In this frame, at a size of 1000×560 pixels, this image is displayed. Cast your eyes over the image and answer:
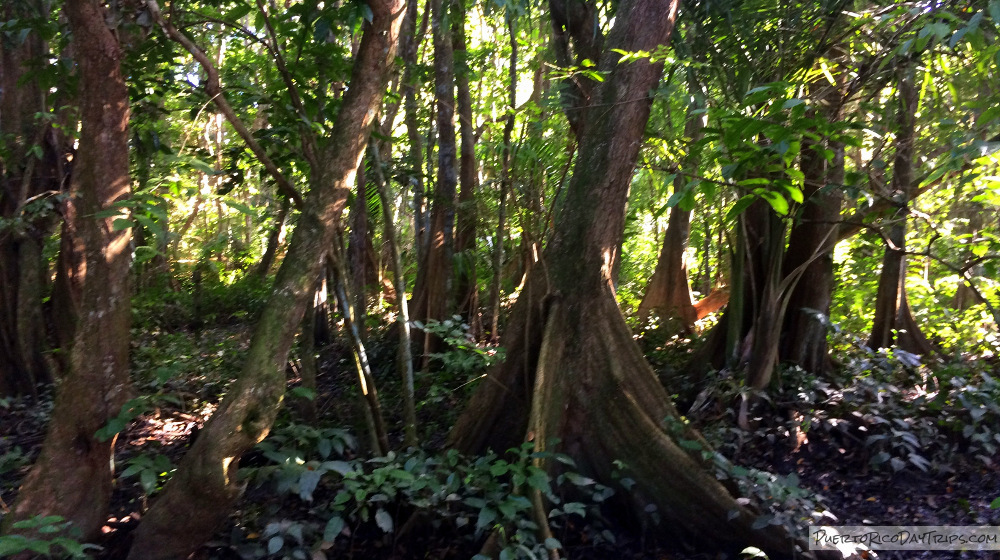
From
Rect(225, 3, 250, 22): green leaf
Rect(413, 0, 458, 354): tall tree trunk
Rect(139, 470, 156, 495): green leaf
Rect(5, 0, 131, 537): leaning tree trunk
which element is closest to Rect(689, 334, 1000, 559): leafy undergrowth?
Rect(413, 0, 458, 354): tall tree trunk

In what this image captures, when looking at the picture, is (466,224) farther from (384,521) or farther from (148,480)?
(148,480)

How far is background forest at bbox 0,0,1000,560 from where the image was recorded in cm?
348

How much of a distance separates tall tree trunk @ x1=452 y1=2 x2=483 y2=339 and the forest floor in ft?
5.45

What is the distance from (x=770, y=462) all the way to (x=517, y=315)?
2.58 m

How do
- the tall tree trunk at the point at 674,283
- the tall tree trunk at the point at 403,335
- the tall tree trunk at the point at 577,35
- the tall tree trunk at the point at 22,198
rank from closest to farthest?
the tall tree trunk at the point at 403,335 → the tall tree trunk at the point at 577,35 → the tall tree trunk at the point at 22,198 → the tall tree trunk at the point at 674,283

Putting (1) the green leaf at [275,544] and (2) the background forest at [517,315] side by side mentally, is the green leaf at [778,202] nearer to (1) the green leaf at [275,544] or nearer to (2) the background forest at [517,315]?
(2) the background forest at [517,315]

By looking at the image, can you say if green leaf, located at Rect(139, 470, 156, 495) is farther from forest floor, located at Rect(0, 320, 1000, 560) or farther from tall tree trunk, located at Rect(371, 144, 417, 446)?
tall tree trunk, located at Rect(371, 144, 417, 446)

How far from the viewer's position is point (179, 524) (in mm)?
3299

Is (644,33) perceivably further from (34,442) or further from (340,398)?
(34,442)

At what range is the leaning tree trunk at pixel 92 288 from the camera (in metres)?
3.47

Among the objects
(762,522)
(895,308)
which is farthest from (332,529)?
(895,308)

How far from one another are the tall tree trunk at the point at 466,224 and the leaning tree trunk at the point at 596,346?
305cm

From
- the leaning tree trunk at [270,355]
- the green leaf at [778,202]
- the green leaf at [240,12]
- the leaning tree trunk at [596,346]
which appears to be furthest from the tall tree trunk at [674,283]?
the green leaf at [240,12]

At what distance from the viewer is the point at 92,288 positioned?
3523 millimetres
